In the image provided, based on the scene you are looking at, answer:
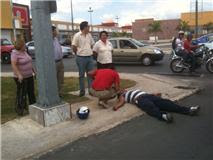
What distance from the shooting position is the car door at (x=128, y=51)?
59.6ft

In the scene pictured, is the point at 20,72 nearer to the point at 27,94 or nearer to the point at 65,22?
the point at 27,94

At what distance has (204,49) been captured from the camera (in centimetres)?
1425

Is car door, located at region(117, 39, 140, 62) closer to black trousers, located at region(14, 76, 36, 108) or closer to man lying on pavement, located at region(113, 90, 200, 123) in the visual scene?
man lying on pavement, located at region(113, 90, 200, 123)

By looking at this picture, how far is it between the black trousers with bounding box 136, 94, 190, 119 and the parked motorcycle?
7039mm

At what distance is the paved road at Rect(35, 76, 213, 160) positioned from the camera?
5.20 m

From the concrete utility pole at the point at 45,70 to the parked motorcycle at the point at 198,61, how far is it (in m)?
8.05

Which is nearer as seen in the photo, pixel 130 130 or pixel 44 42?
pixel 130 130

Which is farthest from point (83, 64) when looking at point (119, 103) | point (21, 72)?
point (21, 72)

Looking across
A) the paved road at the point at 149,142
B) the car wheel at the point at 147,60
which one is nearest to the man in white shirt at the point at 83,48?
the paved road at the point at 149,142

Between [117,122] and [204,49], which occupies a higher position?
[204,49]

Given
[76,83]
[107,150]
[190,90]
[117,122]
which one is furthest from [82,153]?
[76,83]

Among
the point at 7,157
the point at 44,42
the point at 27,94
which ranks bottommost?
the point at 7,157

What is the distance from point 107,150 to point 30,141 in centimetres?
143

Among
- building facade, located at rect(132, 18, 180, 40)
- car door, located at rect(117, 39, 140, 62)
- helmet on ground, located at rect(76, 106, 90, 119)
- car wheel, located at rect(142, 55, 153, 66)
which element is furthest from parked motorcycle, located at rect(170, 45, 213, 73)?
building facade, located at rect(132, 18, 180, 40)
